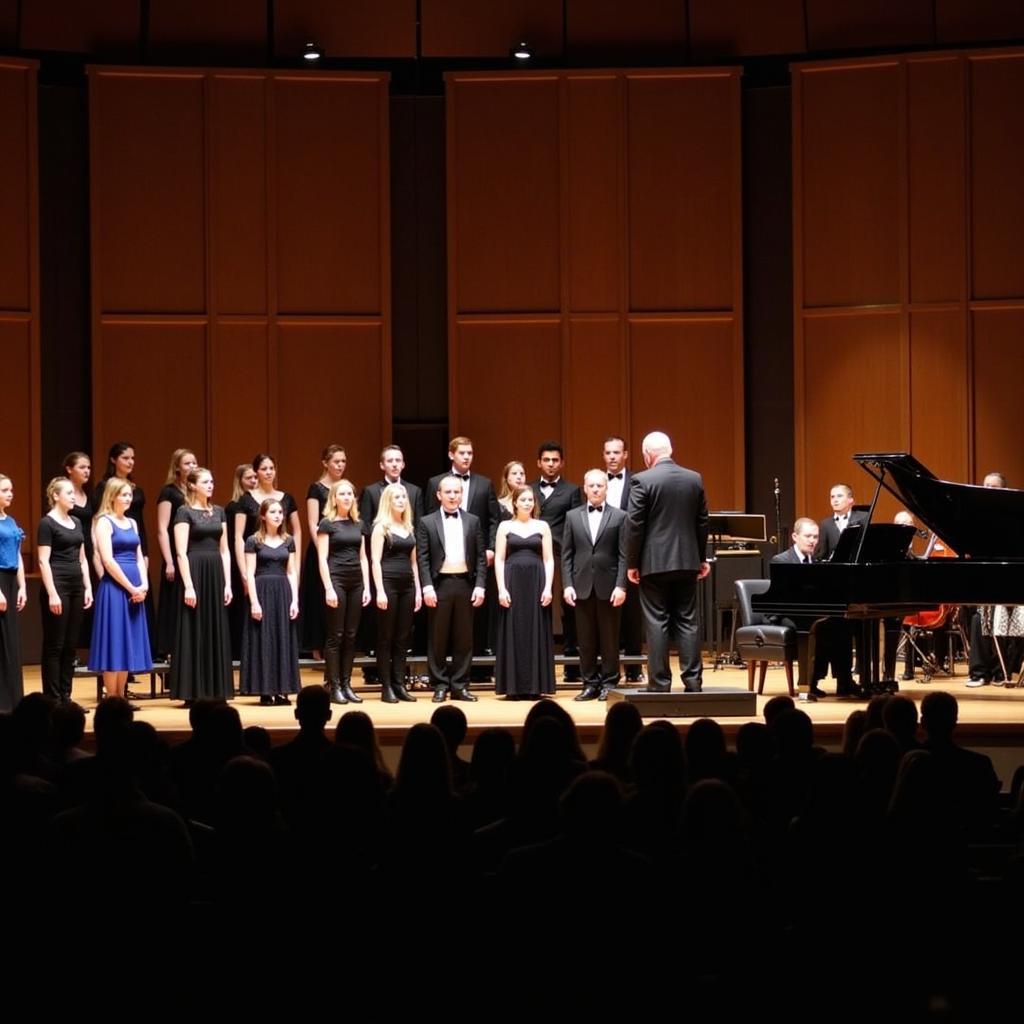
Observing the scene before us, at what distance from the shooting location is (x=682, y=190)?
38.2 feet

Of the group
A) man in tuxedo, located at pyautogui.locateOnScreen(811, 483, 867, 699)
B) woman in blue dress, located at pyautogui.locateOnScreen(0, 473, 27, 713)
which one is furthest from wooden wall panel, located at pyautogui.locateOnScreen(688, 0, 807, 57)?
woman in blue dress, located at pyautogui.locateOnScreen(0, 473, 27, 713)

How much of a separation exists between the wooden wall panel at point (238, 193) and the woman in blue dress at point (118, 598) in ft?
11.6

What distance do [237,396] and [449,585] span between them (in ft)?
11.6

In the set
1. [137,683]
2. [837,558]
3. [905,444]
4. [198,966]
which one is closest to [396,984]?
[198,966]

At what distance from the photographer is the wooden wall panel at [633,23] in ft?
38.4

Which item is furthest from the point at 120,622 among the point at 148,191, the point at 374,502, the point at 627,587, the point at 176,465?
the point at 148,191

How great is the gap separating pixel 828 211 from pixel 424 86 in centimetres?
326

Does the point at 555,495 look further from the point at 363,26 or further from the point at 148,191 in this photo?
A: the point at 363,26

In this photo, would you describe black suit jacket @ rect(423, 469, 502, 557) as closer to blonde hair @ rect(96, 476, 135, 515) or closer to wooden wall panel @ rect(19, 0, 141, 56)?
blonde hair @ rect(96, 476, 135, 515)

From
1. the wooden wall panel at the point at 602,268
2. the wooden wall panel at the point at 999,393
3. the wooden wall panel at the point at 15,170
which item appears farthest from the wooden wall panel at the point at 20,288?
the wooden wall panel at the point at 999,393

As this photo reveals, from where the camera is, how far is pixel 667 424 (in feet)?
38.3

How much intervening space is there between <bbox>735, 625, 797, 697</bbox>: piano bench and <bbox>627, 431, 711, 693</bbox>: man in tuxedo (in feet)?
4.23

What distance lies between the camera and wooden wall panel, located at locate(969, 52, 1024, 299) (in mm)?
11062

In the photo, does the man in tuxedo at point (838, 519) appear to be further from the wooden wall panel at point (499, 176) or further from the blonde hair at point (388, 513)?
the wooden wall panel at point (499, 176)
